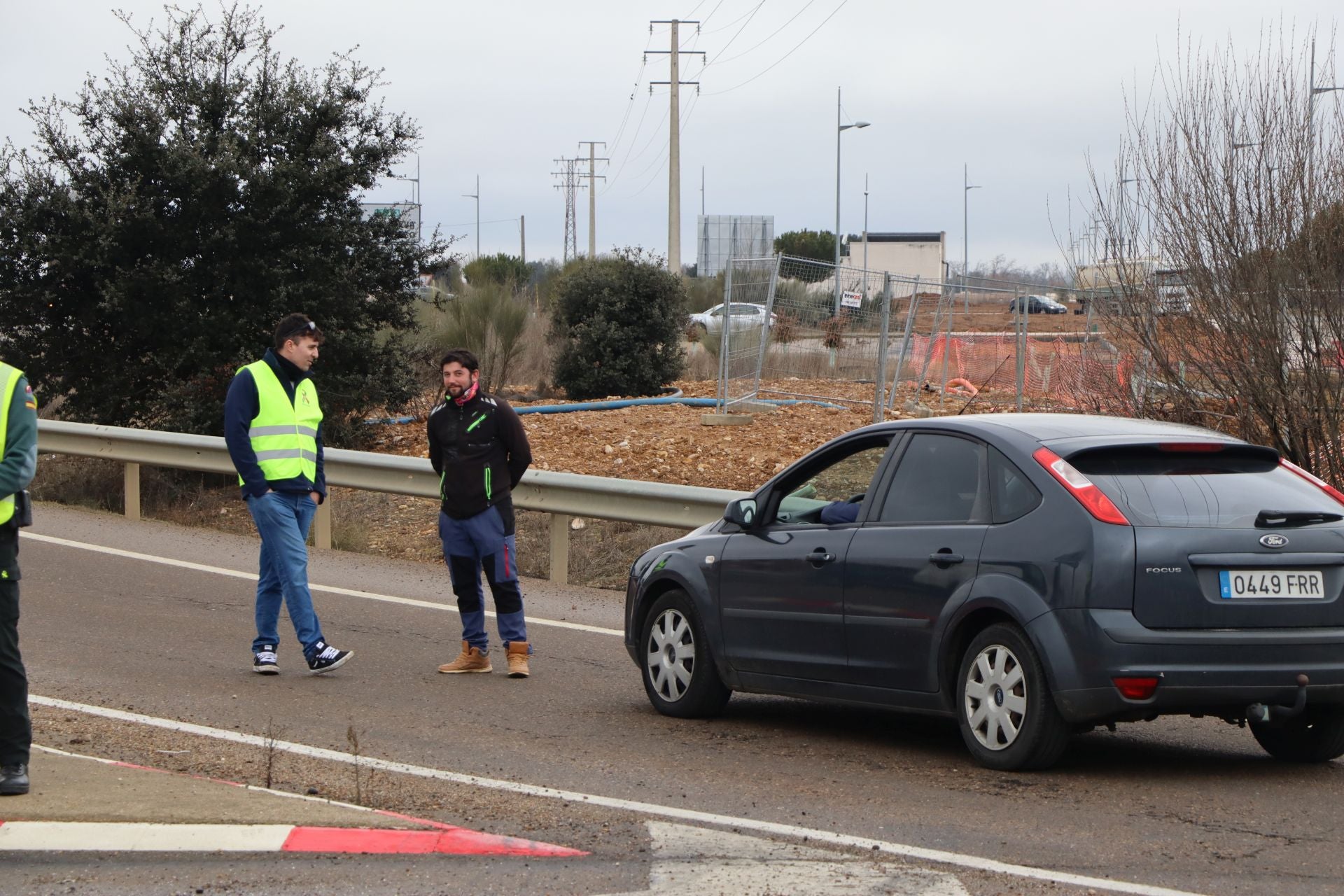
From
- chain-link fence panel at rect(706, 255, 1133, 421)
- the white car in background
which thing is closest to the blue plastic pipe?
chain-link fence panel at rect(706, 255, 1133, 421)

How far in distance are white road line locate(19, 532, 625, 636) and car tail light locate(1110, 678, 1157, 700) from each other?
496 centimetres

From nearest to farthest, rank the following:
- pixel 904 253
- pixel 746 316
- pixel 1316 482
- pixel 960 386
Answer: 1. pixel 1316 482
2. pixel 746 316
3. pixel 960 386
4. pixel 904 253

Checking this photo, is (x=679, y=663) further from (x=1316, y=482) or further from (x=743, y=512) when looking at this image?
(x=1316, y=482)

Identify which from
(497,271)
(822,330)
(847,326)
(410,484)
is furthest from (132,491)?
(497,271)

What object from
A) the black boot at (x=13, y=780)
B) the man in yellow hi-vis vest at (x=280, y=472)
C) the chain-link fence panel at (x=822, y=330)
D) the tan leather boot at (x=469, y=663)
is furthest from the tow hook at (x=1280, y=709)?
the chain-link fence panel at (x=822, y=330)

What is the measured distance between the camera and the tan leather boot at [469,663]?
912cm

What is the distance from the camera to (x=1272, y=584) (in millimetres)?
6176

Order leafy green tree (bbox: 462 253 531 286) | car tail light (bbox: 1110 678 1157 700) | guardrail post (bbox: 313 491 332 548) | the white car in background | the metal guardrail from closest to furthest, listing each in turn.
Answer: car tail light (bbox: 1110 678 1157 700) < the metal guardrail < guardrail post (bbox: 313 491 332 548) < the white car in background < leafy green tree (bbox: 462 253 531 286)

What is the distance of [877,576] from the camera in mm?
6980

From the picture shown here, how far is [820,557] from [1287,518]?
2041mm

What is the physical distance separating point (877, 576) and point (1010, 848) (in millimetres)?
1794

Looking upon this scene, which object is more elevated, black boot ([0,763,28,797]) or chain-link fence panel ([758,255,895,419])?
chain-link fence panel ([758,255,895,419])

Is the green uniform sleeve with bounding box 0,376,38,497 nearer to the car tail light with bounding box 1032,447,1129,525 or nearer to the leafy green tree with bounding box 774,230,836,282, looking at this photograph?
the car tail light with bounding box 1032,447,1129,525

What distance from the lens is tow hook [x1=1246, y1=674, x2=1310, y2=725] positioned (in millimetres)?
6137
